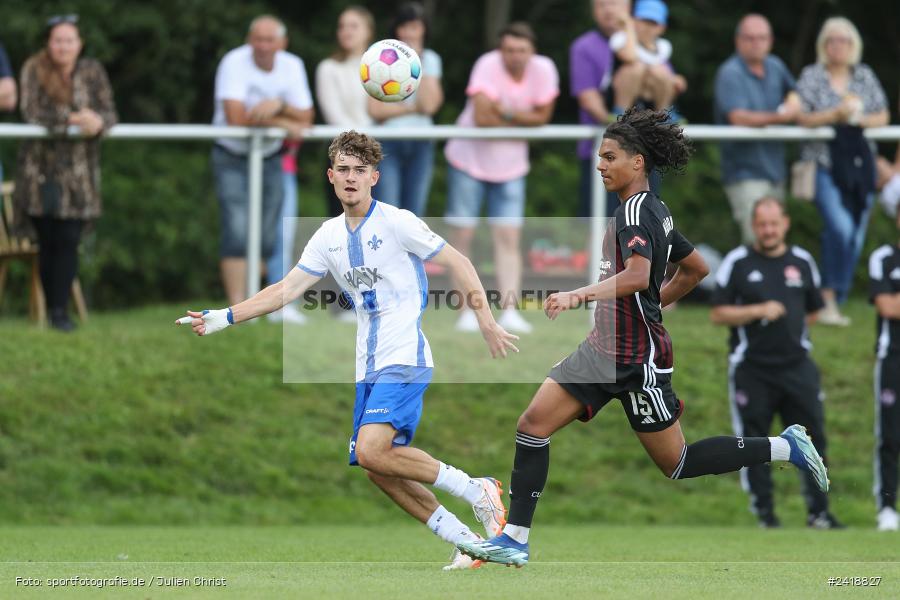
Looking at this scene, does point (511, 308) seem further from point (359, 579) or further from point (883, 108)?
point (359, 579)

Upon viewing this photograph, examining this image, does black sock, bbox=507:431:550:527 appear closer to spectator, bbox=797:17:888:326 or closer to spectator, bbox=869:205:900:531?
spectator, bbox=869:205:900:531

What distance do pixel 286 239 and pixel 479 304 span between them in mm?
6296

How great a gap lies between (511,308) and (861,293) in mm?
7307

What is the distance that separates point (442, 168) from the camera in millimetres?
20969

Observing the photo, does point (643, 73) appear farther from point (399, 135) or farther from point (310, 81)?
point (310, 81)

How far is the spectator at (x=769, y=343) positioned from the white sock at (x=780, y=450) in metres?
3.33

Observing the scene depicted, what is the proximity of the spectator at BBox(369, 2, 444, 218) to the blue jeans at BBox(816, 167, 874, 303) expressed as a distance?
142 inches

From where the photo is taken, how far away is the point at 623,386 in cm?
801

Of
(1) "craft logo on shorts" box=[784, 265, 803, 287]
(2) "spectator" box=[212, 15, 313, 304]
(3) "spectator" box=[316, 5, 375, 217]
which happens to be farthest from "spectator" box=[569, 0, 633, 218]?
(2) "spectator" box=[212, 15, 313, 304]

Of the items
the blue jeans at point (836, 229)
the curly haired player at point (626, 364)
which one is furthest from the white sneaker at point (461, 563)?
the blue jeans at point (836, 229)

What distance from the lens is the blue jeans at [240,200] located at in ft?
45.2

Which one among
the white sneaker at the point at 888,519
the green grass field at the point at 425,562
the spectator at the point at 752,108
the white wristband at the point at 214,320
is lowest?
the white sneaker at the point at 888,519

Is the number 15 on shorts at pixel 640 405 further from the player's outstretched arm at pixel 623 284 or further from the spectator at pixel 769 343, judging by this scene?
the spectator at pixel 769 343

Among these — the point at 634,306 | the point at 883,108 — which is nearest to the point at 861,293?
the point at 883,108
